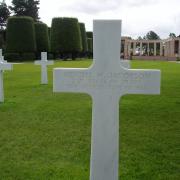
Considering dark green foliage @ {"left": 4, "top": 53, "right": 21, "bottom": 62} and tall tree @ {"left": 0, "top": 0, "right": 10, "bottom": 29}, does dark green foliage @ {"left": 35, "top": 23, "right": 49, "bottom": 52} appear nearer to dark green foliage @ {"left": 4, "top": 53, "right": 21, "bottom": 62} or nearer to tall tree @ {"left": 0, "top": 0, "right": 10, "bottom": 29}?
dark green foliage @ {"left": 4, "top": 53, "right": 21, "bottom": 62}

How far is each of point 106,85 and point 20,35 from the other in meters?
40.3

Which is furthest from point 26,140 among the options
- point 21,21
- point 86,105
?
point 21,21

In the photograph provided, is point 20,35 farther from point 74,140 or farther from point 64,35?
point 74,140

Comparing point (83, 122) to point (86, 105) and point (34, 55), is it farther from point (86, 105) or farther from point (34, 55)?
point (34, 55)

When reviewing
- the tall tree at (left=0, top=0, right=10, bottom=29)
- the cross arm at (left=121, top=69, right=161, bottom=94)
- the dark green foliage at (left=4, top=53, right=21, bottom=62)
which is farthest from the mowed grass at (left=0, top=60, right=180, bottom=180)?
the tall tree at (left=0, top=0, right=10, bottom=29)

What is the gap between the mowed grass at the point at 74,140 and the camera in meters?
5.14

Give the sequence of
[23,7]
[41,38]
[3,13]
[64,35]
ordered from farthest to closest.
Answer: [23,7], [3,13], [41,38], [64,35]

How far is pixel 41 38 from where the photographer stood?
4688cm

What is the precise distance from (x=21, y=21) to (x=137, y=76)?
4046 cm

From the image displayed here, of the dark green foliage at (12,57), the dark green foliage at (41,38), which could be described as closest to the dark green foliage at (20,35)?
the dark green foliage at (12,57)

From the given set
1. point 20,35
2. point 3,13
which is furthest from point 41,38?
point 3,13

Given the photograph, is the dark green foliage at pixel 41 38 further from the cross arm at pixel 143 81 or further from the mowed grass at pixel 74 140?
the cross arm at pixel 143 81

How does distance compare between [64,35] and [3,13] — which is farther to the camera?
[3,13]

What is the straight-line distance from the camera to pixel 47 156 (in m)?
5.75
